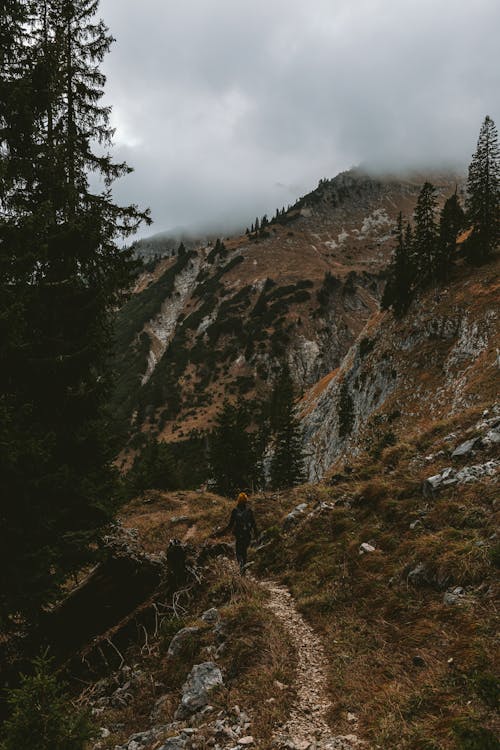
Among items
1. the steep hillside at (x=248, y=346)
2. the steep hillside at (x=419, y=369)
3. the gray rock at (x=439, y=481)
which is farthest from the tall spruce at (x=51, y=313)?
the steep hillside at (x=248, y=346)

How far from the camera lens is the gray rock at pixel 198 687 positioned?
6645mm

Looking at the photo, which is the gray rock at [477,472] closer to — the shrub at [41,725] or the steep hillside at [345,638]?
the steep hillside at [345,638]

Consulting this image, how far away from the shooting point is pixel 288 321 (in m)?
174

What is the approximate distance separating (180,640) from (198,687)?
73.1 inches

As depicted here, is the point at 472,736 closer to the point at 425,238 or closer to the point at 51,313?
the point at 51,313

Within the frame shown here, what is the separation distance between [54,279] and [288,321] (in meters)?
165

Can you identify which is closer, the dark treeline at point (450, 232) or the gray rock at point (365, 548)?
the gray rock at point (365, 548)

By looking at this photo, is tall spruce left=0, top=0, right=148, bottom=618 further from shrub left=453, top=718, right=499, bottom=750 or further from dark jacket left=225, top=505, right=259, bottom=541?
shrub left=453, top=718, right=499, bottom=750

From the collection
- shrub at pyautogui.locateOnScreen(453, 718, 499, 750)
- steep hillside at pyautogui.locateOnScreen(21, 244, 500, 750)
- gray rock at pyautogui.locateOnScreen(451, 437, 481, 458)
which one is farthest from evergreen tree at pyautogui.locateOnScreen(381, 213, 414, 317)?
shrub at pyautogui.locateOnScreen(453, 718, 499, 750)

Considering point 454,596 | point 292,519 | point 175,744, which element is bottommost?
point 292,519

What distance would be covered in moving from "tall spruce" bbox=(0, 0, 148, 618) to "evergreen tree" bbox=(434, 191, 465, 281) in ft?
183

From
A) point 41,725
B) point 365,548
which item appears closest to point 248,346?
point 365,548

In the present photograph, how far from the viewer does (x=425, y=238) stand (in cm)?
6244

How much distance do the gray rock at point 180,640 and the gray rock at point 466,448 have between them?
862 cm
